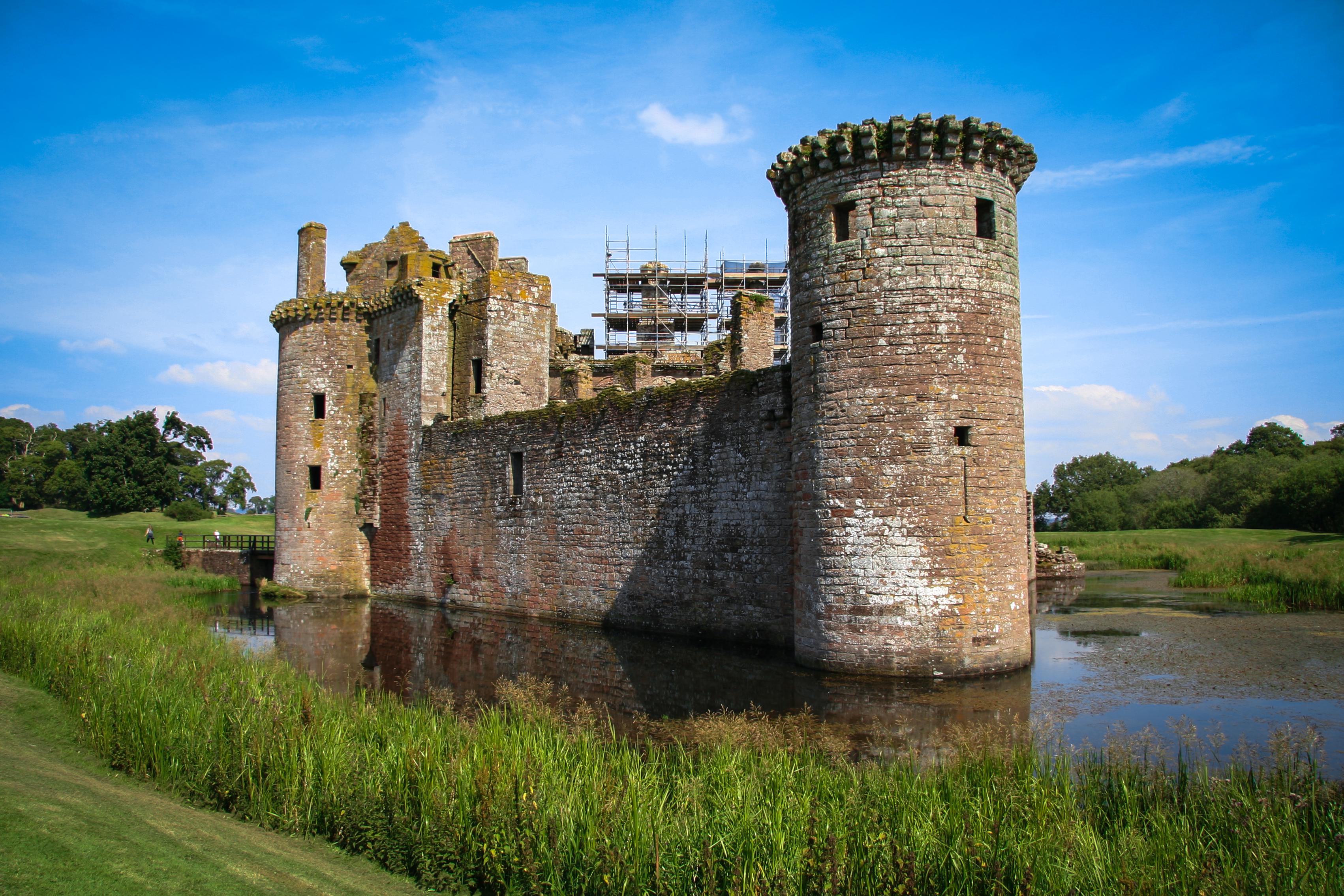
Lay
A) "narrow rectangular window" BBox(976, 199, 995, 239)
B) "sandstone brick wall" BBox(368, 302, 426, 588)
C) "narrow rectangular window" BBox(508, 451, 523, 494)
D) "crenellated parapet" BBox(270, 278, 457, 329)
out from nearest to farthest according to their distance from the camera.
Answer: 1. "narrow rectangular window" BBox(976, 199, 995, 239)
2. "narrow rectangular window" BBox(508, 451, 523, 494)
3. "sandstone brick wall" BBox(368, 302, 426, 588)
4. "crenellated parapet" BBox(270, 278, 457, 329)

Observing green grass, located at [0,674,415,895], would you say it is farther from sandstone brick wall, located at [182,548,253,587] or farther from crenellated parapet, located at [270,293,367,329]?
sandstone brick wall, located at [182,548,253,587]

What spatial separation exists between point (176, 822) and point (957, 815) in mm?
4888

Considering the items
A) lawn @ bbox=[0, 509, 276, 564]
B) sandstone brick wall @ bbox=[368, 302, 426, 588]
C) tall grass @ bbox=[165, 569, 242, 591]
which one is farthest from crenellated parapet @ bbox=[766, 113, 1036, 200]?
lawn @ bbox=[0, 509, 276, 564]

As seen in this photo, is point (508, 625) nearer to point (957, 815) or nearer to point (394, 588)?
point (394, 588)

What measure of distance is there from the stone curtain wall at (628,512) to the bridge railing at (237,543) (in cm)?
1041

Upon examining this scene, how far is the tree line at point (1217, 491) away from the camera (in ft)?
118

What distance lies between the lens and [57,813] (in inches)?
195

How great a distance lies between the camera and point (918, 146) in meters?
10.8

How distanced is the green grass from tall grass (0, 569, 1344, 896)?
279 mm

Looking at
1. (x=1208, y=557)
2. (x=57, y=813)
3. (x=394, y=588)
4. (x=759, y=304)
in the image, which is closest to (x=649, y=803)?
(x=57, y=813)

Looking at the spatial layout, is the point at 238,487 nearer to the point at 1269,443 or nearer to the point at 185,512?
the point at 185,512

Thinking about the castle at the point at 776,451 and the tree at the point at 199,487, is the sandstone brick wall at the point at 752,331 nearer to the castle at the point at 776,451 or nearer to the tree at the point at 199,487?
the castle at the point at 776,451

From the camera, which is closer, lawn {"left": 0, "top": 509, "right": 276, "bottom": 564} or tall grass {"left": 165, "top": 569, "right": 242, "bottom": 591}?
tall grass {"left": 165, "top": 569, "right": 242, "bottom": 591}

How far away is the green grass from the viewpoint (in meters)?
4.27
